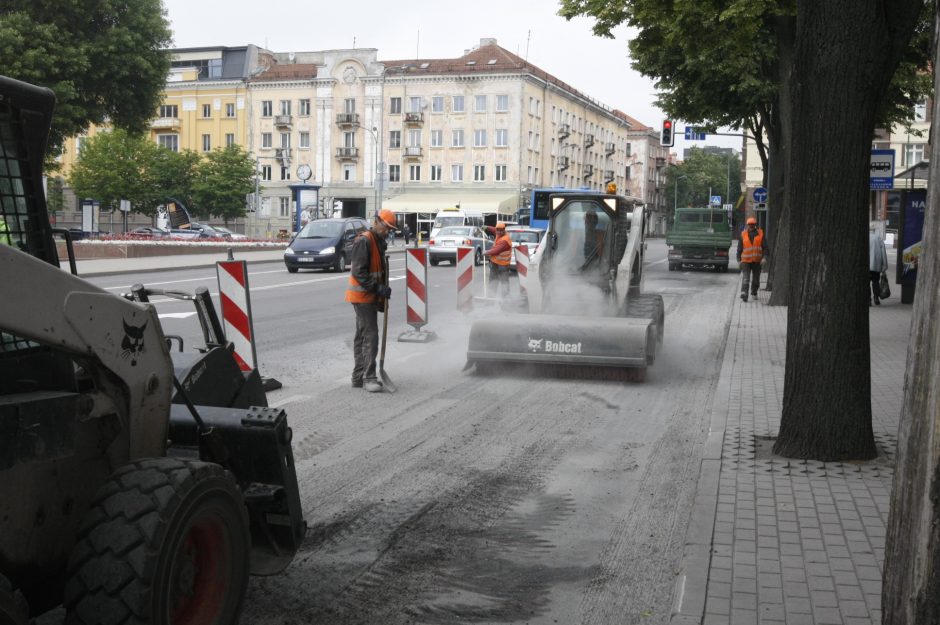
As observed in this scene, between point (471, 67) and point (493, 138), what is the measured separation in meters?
6.18

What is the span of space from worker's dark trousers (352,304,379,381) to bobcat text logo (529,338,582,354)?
189 centimetres

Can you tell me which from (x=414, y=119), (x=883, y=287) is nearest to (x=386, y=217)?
(x=883, y=287)

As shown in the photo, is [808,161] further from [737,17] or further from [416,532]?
[737,17]

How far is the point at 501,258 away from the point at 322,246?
9738mm

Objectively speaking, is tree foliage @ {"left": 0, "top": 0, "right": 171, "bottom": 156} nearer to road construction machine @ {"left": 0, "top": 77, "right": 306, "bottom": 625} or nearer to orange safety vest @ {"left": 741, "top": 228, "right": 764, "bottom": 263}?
orange safety vest @ {"left": 741, "top": 228, "right": 764, "bottom": 263}

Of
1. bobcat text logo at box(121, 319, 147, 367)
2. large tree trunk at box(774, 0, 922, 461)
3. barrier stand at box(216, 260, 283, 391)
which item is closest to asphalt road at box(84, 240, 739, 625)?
barrier stand at box(216, 260, 283, 391)

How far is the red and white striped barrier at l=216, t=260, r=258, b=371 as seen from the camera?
973 centimetres

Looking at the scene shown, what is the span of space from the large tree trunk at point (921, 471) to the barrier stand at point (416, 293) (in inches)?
420

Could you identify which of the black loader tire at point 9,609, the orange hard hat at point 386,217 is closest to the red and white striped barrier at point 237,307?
the orange hard hat at point 386,217

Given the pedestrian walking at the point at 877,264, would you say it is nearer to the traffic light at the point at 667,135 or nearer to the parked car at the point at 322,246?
the traffic light at the point at 667,135

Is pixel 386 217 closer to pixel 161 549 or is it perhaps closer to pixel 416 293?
pixel 416 293

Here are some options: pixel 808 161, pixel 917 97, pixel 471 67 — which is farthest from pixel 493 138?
pixel 808 161

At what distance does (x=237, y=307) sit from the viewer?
32.2ft

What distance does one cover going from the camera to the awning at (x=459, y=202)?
81.4m
